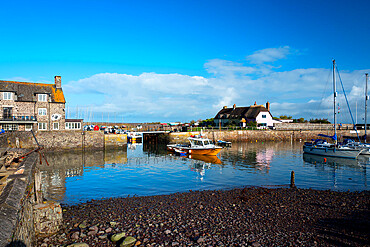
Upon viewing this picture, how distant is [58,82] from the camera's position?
52.0m

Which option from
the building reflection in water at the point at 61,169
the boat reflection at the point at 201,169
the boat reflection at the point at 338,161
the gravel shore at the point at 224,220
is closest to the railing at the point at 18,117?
the building reflection in water at the point at 61,169

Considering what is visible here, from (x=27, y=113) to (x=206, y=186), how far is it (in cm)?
4046

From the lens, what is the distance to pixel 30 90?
160 feet

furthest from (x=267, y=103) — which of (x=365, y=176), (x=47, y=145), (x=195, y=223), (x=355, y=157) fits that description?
(x=195, y=223)

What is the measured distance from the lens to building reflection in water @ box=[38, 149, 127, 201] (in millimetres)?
21250

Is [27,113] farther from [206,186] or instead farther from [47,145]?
[206,186]

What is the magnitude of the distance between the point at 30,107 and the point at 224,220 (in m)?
47.3

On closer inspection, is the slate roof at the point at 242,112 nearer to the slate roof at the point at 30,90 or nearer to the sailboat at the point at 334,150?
the sailboat at the point at 334,150

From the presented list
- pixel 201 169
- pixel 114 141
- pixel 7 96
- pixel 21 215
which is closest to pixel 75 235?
pixel 21 215

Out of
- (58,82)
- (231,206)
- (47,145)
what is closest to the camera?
(231,206)

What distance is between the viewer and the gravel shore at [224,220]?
1035 centimetres

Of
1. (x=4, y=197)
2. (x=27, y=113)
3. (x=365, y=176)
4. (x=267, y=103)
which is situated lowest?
(x=365, y=176)

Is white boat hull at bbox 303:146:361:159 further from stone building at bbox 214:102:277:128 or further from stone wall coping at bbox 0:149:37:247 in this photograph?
stone wall coping at bbox 0:149:37:247

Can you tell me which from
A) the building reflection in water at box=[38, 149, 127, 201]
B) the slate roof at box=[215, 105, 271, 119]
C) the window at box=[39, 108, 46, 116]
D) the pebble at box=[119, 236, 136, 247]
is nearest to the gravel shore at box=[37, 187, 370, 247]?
the pebble at box=[119, 236, 136, 247]
